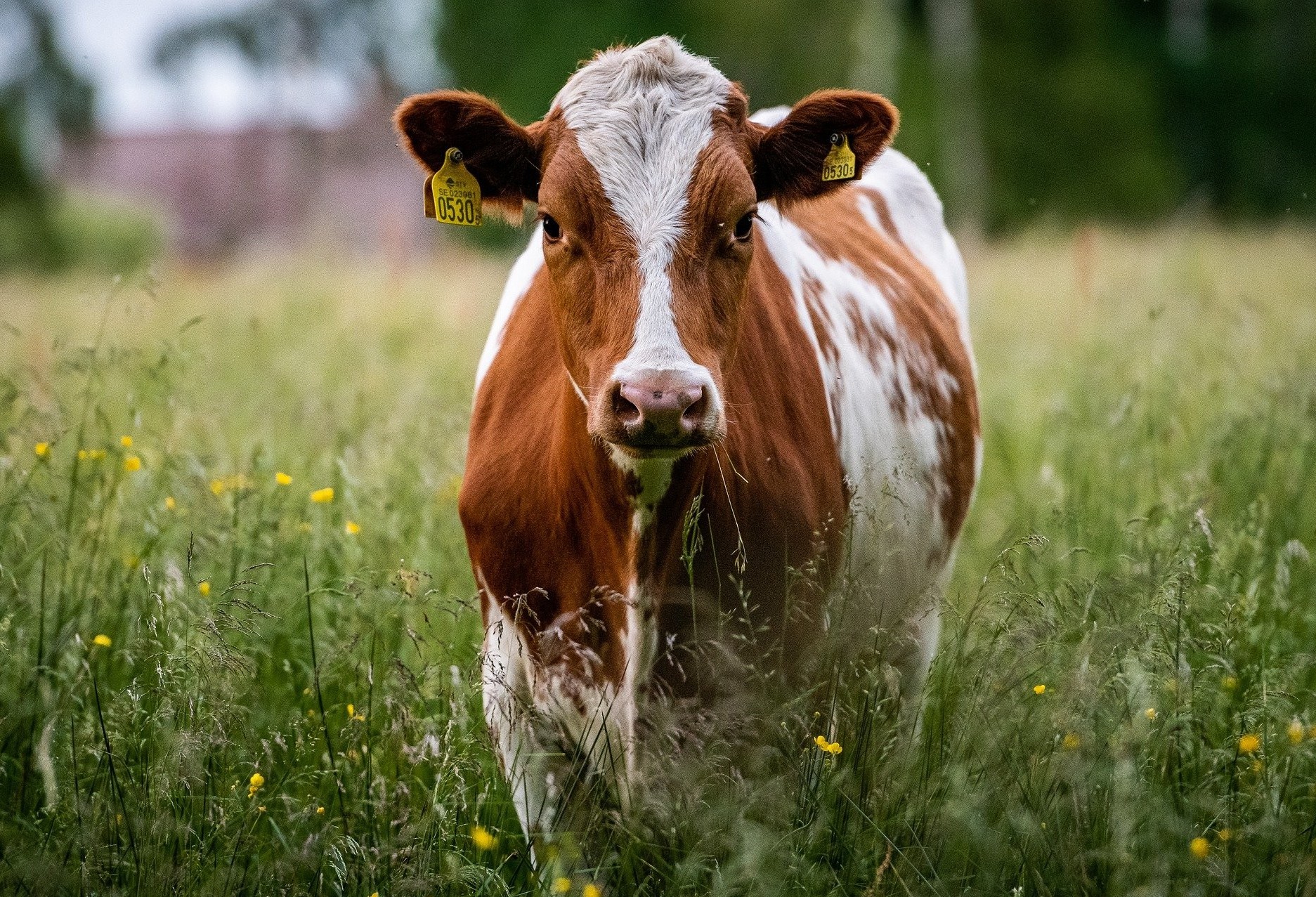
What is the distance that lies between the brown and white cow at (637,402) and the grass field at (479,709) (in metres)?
0.21

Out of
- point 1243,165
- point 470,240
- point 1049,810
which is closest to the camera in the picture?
point 1049,810

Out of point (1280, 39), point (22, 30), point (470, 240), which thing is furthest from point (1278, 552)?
point (22, 30)

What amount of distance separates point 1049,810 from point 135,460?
266 cm

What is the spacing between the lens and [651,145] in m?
2.52

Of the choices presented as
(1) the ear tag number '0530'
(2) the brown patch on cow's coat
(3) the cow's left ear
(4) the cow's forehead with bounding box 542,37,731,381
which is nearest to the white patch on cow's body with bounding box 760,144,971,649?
(2) the brown patch on cow's coat

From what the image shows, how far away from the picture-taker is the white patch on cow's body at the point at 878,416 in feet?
10.1

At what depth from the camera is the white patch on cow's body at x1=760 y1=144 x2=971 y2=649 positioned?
309 centimetres

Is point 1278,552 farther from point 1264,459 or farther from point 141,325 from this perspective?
point 141,325

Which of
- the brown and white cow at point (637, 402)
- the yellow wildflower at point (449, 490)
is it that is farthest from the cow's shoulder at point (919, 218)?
the yellow wildflower at point (449, 490)

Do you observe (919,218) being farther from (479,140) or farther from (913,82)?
(913,82)

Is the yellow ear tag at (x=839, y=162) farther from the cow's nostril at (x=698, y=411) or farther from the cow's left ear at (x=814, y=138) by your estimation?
the cow's nostril at (x=698, y=411)

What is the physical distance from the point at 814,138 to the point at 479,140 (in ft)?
2.61

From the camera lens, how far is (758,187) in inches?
114

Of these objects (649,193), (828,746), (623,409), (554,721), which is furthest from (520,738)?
(649,193)
